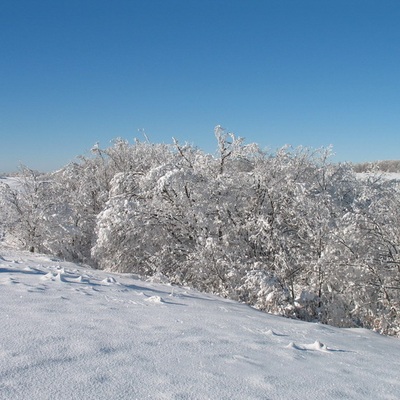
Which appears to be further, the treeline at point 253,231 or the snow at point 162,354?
the treeline at point 253,231

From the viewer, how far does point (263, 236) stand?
41.0ft

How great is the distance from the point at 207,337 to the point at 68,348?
64.9 inches

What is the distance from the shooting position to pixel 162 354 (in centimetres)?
351

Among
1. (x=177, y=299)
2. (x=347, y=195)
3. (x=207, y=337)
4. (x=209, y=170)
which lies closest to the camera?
(x=207, y=337)

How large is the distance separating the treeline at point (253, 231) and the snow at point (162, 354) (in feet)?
17.6

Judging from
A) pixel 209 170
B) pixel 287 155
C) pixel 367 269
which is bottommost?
pixel 367 269

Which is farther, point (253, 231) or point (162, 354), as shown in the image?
point (253, 231)

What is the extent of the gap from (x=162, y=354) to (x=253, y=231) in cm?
954

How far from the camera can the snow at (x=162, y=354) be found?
2.79 m

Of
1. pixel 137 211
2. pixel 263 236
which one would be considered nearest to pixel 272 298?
pixel 263 236

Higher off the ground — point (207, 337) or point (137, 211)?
point (137, 211)

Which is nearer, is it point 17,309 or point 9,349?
point 9,349

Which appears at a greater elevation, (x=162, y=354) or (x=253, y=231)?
(x=253, y=231)

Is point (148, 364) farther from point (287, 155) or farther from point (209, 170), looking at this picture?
point (287, 155)
